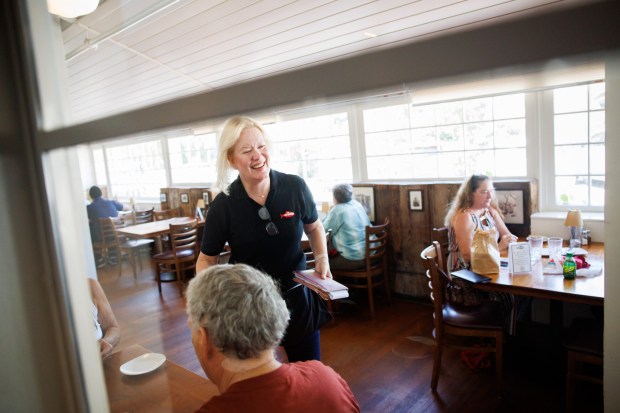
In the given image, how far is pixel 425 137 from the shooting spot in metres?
3.79

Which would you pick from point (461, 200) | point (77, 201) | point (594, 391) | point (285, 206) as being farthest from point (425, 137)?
point (77, 201)

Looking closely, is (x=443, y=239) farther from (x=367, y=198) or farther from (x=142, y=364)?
(x=142, y=364)

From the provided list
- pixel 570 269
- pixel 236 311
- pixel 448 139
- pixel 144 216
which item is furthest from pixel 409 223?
pixel 144 216

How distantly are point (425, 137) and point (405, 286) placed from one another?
1436 mm

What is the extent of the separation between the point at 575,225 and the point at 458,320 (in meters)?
1.09

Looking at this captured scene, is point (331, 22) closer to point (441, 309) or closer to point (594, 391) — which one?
point (441, 309)

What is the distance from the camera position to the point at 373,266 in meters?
3.71

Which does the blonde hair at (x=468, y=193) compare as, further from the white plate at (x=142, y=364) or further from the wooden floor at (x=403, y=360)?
the white plate at (x=142, y=364)

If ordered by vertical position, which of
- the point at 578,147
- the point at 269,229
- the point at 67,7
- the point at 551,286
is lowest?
the point at 551,286

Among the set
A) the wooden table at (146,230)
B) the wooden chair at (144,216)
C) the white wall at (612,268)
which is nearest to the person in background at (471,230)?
the white wall at (612,268)

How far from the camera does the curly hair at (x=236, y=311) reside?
3.10 ft

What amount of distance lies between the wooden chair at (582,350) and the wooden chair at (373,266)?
5.42ft

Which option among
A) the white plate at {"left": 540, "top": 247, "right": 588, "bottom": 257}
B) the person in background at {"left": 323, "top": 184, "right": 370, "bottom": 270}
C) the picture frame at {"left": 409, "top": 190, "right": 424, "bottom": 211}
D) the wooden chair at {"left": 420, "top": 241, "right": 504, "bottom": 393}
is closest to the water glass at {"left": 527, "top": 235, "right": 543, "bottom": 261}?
the white plate at {"left": 540, "top": 247, "right": 588, "bottom": 257}

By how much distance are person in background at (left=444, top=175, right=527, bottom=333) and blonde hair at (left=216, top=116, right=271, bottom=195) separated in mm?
1871
